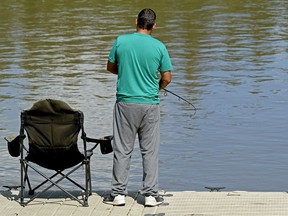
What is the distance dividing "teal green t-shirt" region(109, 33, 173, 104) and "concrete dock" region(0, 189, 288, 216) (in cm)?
85

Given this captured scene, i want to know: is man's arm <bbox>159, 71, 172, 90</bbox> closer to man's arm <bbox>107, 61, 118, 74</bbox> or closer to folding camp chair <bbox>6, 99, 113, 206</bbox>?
man's arm <bbox>107, 61, 118, 74</bbox>

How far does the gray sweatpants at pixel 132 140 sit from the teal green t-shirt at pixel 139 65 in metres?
0.10

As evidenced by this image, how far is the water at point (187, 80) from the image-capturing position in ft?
37.1

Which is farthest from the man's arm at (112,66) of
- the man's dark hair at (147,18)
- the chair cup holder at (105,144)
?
the chair cup holder at (105,144)

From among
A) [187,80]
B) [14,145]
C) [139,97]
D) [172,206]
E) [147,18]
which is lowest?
[187,80]

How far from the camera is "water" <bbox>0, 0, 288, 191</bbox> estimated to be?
11.3m

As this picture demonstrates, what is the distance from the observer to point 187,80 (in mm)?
16891

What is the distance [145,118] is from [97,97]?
7.31 metres

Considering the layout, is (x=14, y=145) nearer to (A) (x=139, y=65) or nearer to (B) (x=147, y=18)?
(A) (x=139, y=65)

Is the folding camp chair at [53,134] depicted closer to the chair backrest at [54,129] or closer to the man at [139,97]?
the chair backrest at [54,129]

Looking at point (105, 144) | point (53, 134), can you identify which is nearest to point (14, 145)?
point (53, 134)

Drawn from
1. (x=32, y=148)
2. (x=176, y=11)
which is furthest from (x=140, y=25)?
(x=176, y=11)

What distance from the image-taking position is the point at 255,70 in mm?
17812

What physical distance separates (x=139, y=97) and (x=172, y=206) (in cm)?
89
